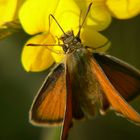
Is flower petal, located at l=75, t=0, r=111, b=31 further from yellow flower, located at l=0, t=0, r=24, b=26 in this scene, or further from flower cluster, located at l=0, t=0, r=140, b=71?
yellow flower, located at l=0, t=0, r=24, b=26

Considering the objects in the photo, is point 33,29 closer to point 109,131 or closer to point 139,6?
point 139,6

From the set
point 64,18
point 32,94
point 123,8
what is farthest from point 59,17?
point 32,94

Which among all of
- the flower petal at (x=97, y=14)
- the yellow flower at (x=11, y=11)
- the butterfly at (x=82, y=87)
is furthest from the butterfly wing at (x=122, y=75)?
the yellow flower at (x=11, y=11)

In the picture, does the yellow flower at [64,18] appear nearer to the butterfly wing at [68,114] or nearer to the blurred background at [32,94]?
the butterfly wing at [68,114]

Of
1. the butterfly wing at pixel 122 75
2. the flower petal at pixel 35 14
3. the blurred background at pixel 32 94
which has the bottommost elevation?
the blurred background at pixel 32 94

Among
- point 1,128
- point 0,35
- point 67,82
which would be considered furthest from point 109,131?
point 0,35

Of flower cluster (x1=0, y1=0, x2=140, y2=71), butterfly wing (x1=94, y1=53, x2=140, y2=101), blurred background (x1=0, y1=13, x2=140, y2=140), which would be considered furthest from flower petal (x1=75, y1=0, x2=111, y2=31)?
blurred background (x1=0, y1=13, x2=140, y2=140)
